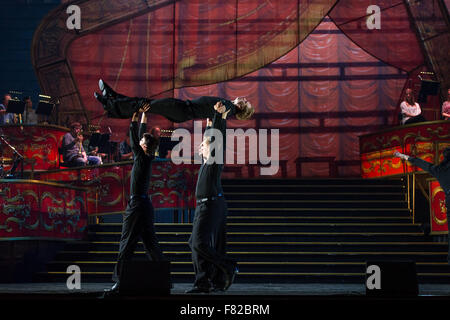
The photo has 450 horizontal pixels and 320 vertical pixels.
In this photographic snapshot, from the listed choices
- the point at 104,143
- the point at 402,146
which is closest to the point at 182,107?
the point at 104,143

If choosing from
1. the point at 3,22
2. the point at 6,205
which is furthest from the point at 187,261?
the point at 3,22

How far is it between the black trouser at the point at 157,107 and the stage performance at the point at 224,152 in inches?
0.7

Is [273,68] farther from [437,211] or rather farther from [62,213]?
[62,213]

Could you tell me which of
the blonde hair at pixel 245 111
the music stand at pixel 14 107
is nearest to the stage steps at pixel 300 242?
the music stand at pixel 14 107

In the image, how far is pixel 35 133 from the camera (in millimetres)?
11281

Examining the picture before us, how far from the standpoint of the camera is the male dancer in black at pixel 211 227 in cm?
528

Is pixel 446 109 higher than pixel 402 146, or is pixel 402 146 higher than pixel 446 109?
pixel 446 109

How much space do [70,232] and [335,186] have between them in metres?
4.54

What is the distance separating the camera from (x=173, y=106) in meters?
5.18

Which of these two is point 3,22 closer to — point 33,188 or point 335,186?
point 33,188

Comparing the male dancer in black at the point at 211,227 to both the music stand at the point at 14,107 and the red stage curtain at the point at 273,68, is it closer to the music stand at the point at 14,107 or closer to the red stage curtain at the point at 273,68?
the music stand at the point at 14,107

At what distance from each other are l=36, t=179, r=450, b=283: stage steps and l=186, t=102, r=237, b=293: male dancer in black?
295 cm

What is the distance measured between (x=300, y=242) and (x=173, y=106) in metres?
4.45

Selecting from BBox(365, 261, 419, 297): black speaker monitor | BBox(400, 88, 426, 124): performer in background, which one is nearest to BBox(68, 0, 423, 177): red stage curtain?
BBox(400, 88, 426, 124): performer in background
